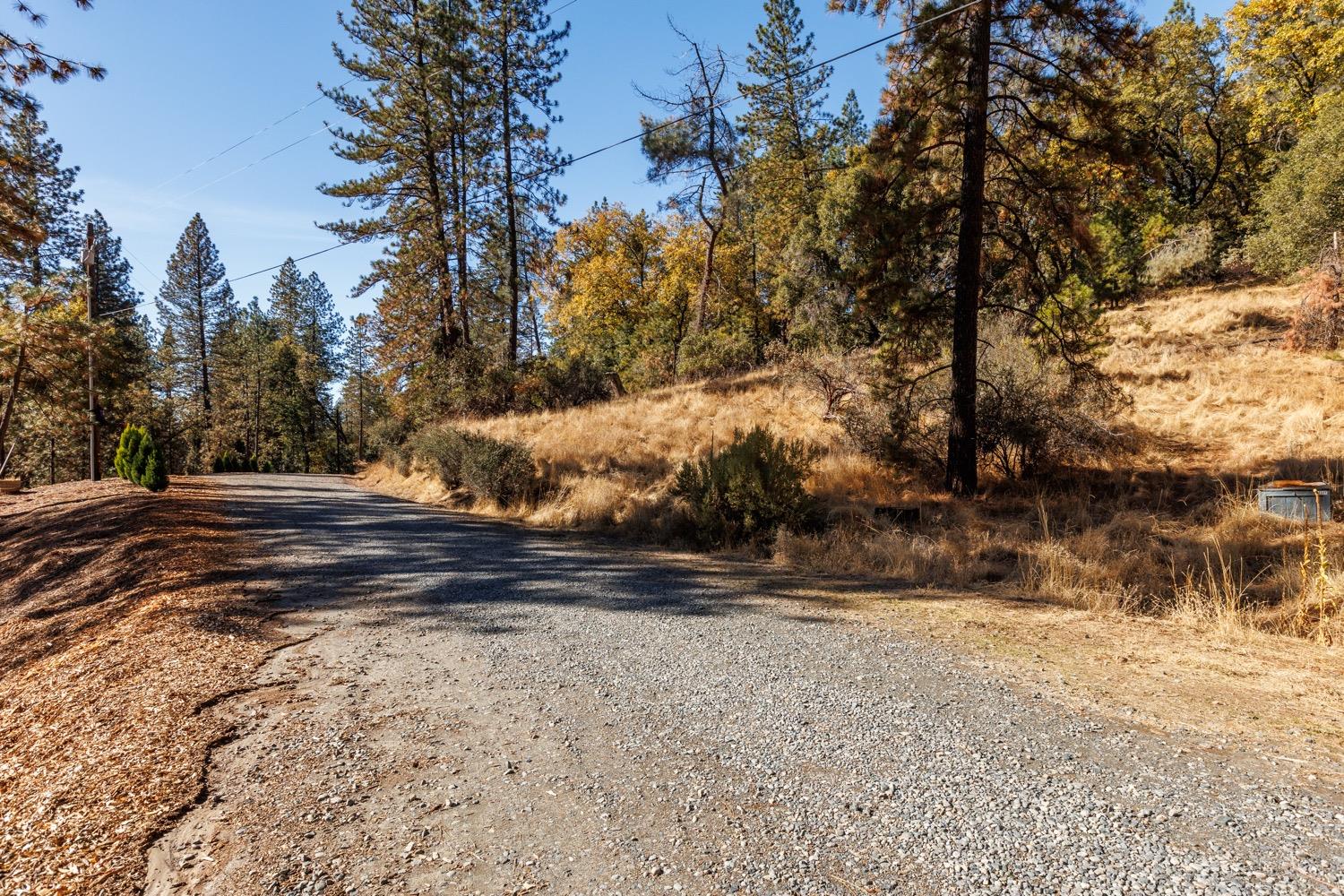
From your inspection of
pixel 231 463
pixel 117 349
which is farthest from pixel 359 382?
pixel 117 349

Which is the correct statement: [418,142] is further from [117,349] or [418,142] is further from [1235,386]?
[1235,386]

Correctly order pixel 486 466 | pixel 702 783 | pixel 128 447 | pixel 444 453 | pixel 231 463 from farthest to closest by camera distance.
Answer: pixel 231 463, pixel 128 447, pixel 444 453, pixel 486 466, pixel 702 783

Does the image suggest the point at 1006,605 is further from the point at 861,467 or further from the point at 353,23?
the point at 353,23

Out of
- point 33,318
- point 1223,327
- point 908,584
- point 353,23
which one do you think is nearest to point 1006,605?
point 908,584

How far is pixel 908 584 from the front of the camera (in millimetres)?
6254

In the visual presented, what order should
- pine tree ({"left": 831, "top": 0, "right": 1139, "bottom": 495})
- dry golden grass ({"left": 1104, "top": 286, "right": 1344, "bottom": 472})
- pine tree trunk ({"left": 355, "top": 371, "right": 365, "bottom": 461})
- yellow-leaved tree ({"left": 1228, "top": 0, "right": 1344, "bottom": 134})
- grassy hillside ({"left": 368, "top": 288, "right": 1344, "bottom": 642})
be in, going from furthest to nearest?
pine tree trunk ({"left": 355, "top": 371, "right": 365, "bottom": 461}) < yellow-leaved tree ({"left": 1228, "top": 0, "right": 1344, "bottom": 134}) < dry golden grass ({"left": 1104, "top": 286, "right": 1344, "bottom": 472}) < pine tree ({"left": 831, "top": 0, "right": 1139, "bottom": 495}) < grassy hillside ({"left": 368, "top": 288, "right": 1344, "bottom": 642})

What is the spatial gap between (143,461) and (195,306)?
39.2 metres

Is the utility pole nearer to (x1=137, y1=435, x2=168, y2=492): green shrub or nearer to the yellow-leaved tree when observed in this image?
(x1=137, y1=435, x2=168, y2=492): green shrub

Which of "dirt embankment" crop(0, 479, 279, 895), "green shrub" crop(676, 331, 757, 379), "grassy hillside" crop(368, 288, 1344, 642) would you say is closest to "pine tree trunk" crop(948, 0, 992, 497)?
"grassy hillside" crop(368, 288, 1344, 642)

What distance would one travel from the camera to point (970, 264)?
9.38m

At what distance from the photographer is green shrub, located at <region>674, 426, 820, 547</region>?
27.1ft

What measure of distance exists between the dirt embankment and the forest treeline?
21.0 feet

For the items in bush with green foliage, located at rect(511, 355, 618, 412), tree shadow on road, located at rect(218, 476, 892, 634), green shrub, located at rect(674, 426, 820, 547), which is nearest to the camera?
tree shadow on road, located at rect(218, 476, 892, 634)

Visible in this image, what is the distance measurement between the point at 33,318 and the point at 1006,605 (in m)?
21.3
